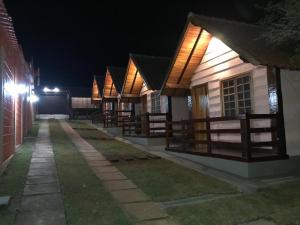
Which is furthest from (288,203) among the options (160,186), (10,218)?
(10,218)

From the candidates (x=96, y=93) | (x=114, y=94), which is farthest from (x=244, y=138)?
(x=96, y=93)

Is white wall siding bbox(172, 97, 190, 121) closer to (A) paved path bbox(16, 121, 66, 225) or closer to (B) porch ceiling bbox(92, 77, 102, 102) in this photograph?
(A) paved path bbox(16, 121, 66, 225)

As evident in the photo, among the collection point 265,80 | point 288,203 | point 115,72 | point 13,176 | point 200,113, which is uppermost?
point 115,72

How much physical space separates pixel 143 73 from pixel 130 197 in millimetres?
12322

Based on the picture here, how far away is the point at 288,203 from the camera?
249 inches

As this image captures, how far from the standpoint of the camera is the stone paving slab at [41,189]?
665 centimetres

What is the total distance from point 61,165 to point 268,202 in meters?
6.21

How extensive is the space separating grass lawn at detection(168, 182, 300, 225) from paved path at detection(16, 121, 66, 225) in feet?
7.19

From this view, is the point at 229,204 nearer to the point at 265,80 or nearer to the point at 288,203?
the point at 288,203

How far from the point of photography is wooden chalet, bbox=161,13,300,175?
888cm

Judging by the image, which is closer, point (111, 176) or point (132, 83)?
point (111, 176)

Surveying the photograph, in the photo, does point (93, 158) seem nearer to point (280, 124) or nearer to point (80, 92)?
point (280, 124)

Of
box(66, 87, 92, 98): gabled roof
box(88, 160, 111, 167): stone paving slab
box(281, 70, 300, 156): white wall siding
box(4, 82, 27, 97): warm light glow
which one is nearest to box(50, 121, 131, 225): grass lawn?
box(88, 160, 111, 167): stone paving slab

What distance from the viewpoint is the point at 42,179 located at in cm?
779
